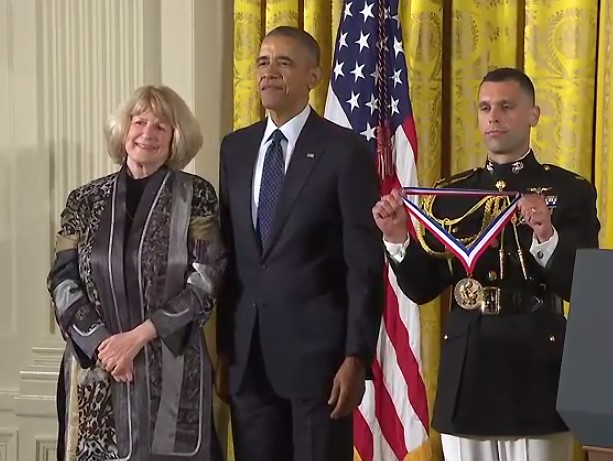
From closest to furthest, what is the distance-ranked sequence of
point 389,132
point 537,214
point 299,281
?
point 537,214 → point 299,281 → point 389,132

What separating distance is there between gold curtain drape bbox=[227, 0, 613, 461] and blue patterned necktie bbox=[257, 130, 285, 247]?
37.7 inches

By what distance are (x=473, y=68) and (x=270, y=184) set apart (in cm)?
114

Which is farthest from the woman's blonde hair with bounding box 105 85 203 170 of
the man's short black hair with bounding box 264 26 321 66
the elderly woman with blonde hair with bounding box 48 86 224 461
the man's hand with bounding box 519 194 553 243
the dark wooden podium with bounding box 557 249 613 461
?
the dark wooden podium with bounding box 557 249 613 461

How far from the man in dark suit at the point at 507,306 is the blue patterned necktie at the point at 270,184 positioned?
303 mm

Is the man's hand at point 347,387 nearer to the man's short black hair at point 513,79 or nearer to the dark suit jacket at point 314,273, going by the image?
the dark suit jacket at point 314,273

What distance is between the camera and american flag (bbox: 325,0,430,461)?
323cm

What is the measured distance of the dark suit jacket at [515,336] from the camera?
223 cm

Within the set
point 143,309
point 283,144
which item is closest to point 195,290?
point 143,309

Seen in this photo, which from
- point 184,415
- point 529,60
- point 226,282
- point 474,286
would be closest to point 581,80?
point 529,60

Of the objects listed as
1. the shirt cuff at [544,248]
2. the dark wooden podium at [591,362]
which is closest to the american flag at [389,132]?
the shirt cuff at [544,248]

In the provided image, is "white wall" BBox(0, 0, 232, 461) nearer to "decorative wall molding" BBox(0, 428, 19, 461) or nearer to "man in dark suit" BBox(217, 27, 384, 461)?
"decorative wall molding" BBox(0, 428, 19, 461)

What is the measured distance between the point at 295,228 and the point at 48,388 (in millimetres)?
1522

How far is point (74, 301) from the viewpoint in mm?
2477

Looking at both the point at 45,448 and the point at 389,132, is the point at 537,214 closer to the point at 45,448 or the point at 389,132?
the point at 389,132
